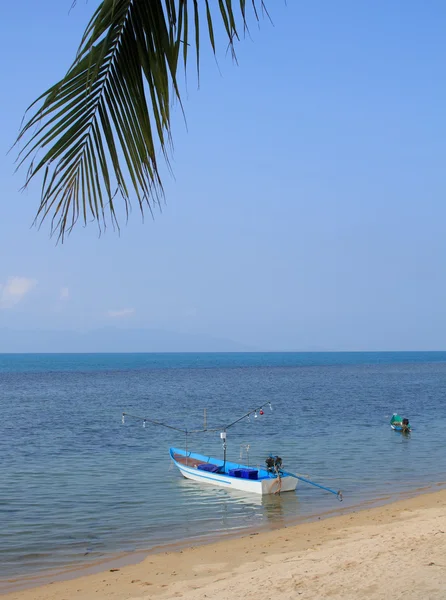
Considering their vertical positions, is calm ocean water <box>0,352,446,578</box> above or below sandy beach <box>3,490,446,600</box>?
below

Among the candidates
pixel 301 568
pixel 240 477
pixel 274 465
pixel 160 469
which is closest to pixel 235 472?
pixel 240 477

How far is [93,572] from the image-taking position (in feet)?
53.3

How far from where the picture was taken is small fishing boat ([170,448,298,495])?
987 inches

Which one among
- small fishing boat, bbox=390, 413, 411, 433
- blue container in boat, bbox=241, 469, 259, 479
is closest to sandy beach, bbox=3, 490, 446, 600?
blue container in boat, bbox=241, 469, 259, 479

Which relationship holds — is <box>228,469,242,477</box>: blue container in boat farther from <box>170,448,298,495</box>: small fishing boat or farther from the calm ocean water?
the calm ocean water

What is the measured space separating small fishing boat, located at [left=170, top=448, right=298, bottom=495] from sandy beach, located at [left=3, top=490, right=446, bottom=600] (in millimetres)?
4792

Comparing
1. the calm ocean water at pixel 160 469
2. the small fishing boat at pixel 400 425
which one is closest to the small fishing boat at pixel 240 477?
the calm ocean water at pixel 160 469

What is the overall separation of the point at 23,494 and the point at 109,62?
87.4 feet

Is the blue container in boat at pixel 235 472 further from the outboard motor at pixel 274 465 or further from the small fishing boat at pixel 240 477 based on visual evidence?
the outboard motor at pixel 274 465

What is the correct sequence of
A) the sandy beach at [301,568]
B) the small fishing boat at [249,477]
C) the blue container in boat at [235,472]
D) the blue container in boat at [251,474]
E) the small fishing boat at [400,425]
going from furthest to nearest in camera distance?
the small fishing boat at [400,425], the blue container in boat at [235,472], the blue container in boat at [251,474], the small fishing boat at [249,477], the sandy beach at [301,568]

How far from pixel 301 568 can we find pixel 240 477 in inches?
499

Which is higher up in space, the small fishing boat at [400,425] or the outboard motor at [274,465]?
the outboard motor at [274,465]

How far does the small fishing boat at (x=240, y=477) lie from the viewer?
82.2ft

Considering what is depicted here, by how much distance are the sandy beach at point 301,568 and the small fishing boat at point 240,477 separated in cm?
479
